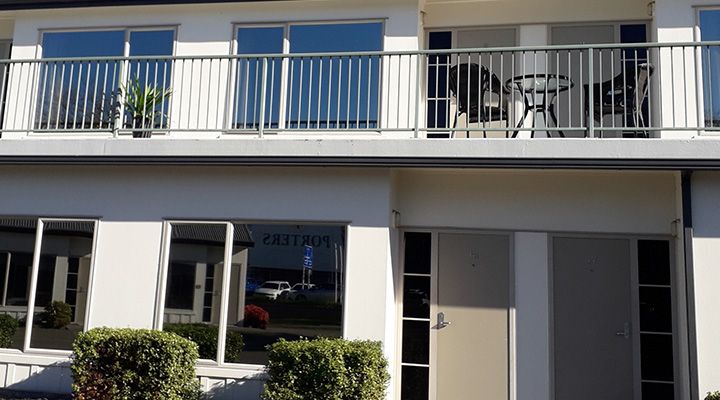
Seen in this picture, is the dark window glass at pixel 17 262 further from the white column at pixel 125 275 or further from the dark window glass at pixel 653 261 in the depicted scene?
the dark window glass at pixel 653 261

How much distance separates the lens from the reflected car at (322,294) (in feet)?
27.2

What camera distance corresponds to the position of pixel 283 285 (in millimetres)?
8492

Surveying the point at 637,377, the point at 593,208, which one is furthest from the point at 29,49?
the point at 637,377

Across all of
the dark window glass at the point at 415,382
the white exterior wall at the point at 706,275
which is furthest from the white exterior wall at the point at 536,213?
the dark window glass at the point at 415,382

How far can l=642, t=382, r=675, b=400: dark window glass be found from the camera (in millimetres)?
8031

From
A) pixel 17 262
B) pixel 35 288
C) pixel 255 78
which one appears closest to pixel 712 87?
pixel 255 78

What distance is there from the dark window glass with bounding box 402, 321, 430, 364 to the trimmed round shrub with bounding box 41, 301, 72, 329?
15.0 ft

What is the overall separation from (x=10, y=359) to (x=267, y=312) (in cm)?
363

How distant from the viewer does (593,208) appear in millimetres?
8375

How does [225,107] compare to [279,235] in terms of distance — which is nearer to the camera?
[279,235]

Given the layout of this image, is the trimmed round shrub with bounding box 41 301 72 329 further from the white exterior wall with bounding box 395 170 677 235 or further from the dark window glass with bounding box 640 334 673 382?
the dark window glass with bounding box 640 334 673 382

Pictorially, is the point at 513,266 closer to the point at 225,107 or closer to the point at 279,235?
the point at 279,235

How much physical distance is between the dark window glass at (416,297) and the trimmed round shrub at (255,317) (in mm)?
1852

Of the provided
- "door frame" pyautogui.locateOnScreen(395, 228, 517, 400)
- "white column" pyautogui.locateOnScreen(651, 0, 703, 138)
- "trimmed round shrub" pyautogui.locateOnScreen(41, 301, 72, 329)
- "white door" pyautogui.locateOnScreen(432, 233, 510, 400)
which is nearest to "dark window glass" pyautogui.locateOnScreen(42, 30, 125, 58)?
"trimmed round shrub" pyautogui.locateOnScreen(41, 301, 72, 329)
